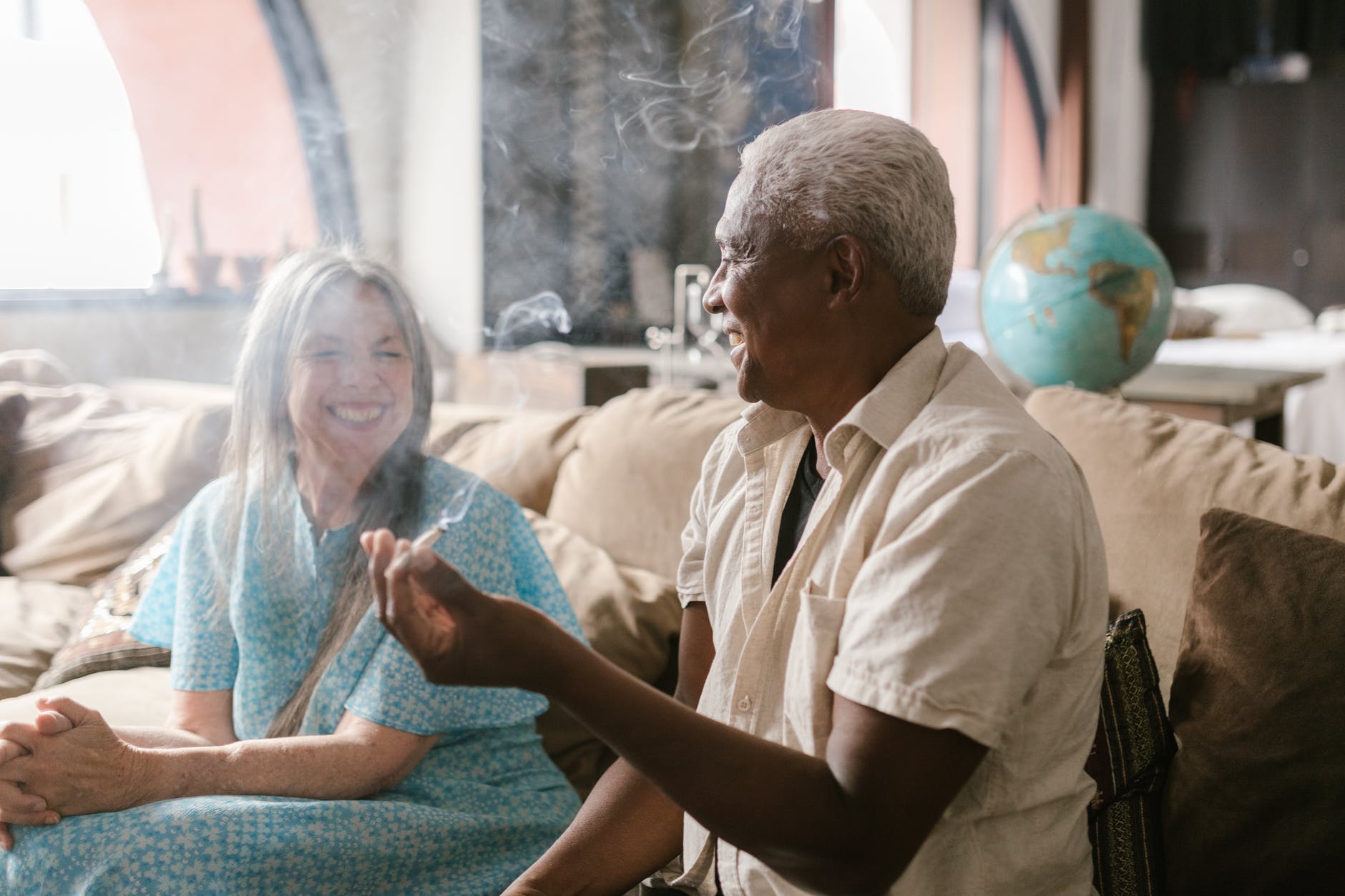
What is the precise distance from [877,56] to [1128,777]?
5780 mm

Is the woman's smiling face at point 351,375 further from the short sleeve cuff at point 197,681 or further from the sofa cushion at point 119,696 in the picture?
the sofa cushion at point 119,696

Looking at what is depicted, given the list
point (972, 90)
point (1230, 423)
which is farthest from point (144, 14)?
point (972, 90)

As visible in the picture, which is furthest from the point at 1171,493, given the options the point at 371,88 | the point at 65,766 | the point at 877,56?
the point at 877,56

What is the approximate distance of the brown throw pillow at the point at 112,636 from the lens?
6.68 feet

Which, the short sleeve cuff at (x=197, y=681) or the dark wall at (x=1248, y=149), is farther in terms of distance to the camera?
the dark wall at (x=1248, y=149)

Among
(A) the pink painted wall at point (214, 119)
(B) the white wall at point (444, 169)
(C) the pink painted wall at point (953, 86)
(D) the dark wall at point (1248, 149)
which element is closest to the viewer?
(B) the white wall at point (444, 169)

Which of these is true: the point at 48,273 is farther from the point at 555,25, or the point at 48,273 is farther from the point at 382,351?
the point at 382,351

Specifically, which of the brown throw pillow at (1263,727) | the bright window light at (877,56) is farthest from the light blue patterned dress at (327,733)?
the bright window light at (877,56)

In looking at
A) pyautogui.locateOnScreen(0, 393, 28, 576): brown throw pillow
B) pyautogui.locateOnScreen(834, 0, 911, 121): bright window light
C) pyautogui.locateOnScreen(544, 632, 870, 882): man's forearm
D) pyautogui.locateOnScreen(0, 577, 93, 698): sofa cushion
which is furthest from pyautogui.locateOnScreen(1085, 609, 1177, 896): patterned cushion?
pyautogui.locateOnScreen(834, 0, 911, 121): bright window light

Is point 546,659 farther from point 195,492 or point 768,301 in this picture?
point 195,492

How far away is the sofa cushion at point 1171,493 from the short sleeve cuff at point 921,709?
0.71 m

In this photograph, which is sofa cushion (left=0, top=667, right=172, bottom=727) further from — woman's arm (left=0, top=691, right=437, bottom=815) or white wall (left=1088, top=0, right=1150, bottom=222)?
white wall (left=1088, top=0, right=1150, bottom=222)

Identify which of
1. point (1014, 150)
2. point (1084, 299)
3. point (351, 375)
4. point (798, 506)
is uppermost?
point (1014, 150)

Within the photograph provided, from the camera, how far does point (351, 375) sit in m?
1.44
